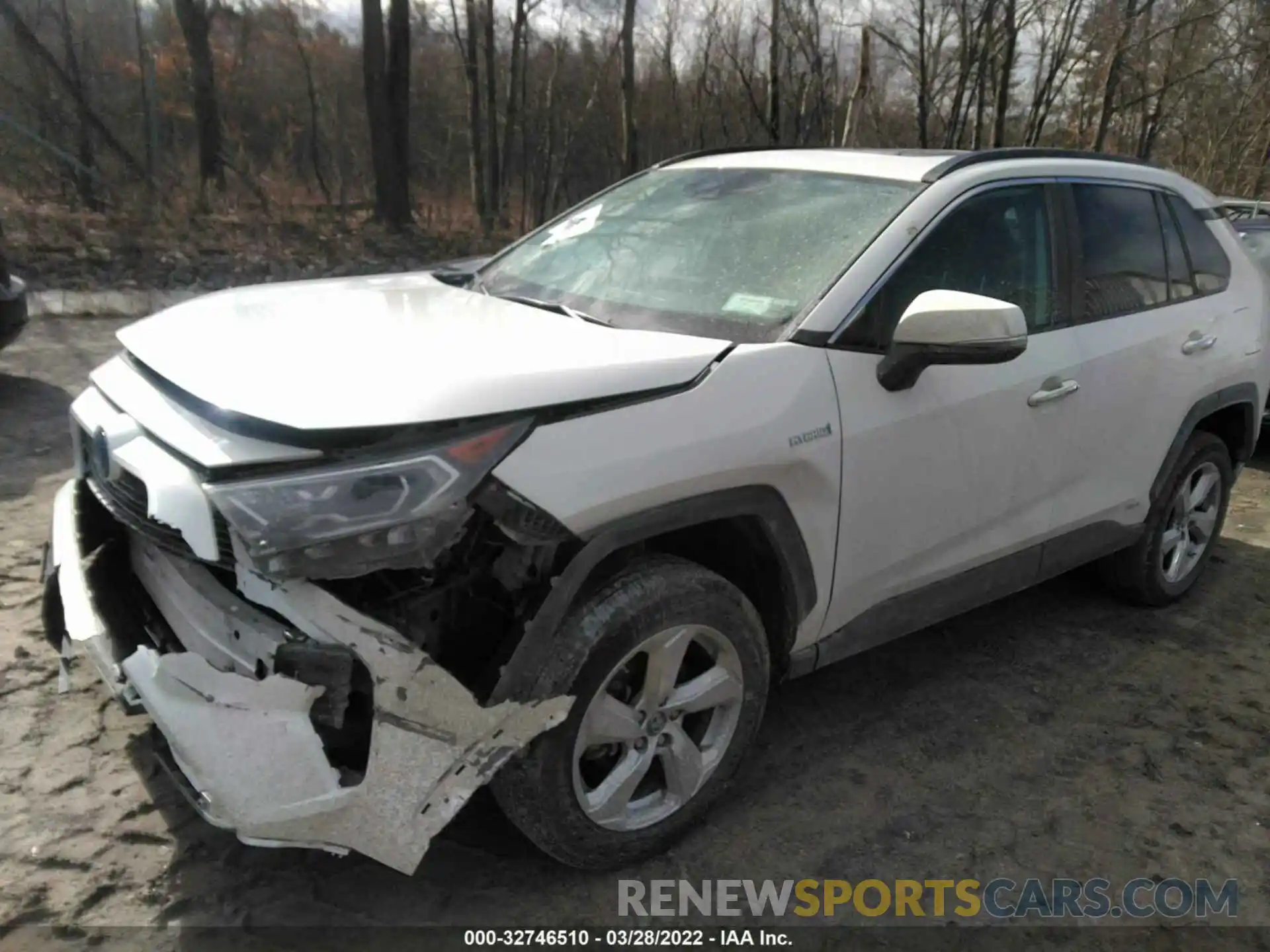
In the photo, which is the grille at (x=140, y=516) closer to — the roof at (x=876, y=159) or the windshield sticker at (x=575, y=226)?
the windshield sticker at (x=575, y=226)

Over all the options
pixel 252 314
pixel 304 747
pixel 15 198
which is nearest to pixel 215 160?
pixel 15 198

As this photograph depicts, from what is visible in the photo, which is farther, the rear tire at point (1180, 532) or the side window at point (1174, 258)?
the rear tire at point (1180, 532)

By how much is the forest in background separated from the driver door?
1091 cm

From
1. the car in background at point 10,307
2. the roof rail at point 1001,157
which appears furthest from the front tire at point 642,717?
the car in background at point 10,307

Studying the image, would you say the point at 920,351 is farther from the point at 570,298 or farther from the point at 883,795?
the point at 883,795

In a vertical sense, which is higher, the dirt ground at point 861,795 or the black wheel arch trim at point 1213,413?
the black wheel arch trim at point 1213,413

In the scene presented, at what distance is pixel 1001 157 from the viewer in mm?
3270

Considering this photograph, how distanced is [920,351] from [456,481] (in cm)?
128

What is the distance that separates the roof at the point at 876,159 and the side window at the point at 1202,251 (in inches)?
13.8

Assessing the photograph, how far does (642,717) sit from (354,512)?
917mm

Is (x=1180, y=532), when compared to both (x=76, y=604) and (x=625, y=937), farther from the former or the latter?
(x=76, y=604)

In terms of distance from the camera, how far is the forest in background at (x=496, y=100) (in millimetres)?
16781

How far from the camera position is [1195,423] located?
3.97 meters

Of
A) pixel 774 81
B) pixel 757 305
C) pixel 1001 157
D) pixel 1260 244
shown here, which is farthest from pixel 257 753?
pixel 774 81
